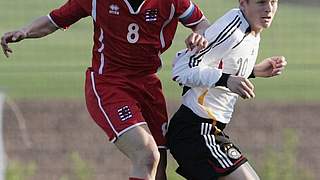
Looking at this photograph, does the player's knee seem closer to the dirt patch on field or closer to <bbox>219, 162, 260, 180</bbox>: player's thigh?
<bbox>219, 162, 260, 180</bbox>: player's thigh

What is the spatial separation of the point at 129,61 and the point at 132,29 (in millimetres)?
169

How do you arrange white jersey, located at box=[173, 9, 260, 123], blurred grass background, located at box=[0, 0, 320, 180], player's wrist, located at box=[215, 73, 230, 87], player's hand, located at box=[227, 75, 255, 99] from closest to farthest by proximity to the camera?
1. player's hand, located at box=[227, 75, 255, 99]
2. player's wrist, located at box=[215, 73, 230, 87]
3. white jersey, located at box=[173, 9, 260, 123]
4. blurred grass background, located at box=[0, 0, 320, 180]

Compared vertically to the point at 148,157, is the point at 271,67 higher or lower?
higher

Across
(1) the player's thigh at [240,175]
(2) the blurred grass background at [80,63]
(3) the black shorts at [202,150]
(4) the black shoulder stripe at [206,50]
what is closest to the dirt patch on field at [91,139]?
(2) the blurred grass background at [80,63]

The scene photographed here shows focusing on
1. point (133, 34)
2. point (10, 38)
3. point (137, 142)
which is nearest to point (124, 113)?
point (137, 142)

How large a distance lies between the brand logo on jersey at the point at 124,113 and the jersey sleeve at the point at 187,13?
1.86 ft

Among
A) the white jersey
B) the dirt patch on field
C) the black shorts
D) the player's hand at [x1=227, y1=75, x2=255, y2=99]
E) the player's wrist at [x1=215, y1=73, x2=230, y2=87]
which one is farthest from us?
the dirt patch on field

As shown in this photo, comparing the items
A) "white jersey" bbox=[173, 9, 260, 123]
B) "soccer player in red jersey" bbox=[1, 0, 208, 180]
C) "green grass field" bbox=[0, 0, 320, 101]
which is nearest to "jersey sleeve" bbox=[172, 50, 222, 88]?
"white jersey" bbox=[173, 9, 260, 123]

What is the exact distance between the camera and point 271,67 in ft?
23.9

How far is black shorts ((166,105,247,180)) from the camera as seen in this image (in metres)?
7.18

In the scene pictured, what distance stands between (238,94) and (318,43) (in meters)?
4.03

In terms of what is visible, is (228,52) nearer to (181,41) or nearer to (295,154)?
(295,154)

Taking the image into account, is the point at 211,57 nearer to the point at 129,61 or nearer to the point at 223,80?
the point at 223,80

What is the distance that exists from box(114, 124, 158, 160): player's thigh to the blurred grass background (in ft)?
5.62
